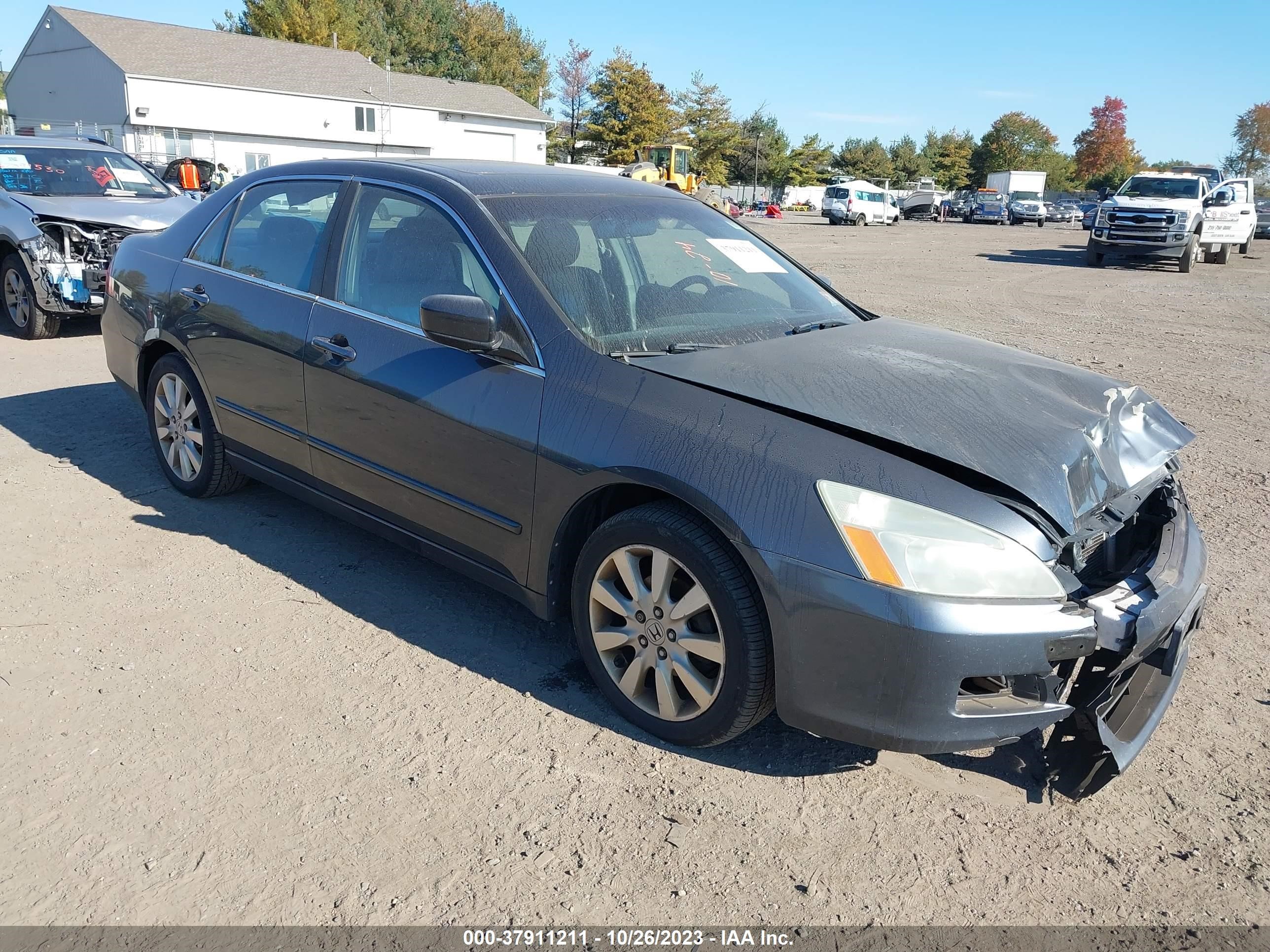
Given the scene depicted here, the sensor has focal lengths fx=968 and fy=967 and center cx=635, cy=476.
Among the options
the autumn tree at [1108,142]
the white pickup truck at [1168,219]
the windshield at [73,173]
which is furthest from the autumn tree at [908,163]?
the windshield at [73,173]

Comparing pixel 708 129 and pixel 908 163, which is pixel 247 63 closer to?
pixel 708 129

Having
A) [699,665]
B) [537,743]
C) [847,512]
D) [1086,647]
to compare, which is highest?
[847,512]

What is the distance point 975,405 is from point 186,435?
3.76 meters

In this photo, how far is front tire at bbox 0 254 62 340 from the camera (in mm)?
8688

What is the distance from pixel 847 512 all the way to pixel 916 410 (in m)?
0.53

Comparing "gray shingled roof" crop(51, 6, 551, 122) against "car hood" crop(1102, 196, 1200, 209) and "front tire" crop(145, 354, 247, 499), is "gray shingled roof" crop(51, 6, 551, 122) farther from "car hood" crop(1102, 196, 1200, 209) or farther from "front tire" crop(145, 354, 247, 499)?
"front tire" crop(145, 354, 247, 499)

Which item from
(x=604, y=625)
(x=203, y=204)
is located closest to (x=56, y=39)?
(x=203, y=204)

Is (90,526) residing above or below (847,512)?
below

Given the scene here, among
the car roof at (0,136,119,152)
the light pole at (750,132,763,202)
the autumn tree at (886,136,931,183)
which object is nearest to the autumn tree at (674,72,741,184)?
the light pole at (750,132,763,202)

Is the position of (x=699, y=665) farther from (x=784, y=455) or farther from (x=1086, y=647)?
(x=1086, y=647)

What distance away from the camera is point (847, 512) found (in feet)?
8.25

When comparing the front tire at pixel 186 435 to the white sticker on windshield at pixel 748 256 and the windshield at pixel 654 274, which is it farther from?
the white sticker on windshield at pixel 748 256

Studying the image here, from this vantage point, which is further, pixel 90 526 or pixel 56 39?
pixel 56 39

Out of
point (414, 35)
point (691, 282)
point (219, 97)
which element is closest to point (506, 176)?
point (691, 282)
